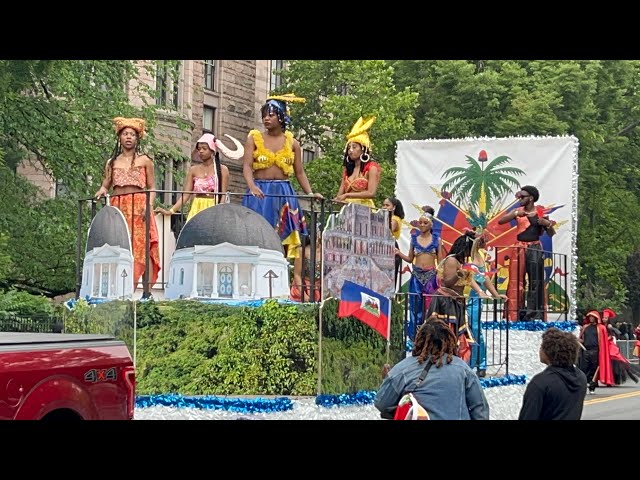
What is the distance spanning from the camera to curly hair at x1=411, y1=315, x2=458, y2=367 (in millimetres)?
7723

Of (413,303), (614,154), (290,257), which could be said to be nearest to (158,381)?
(290,257)

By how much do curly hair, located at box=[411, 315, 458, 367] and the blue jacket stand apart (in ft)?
0.12

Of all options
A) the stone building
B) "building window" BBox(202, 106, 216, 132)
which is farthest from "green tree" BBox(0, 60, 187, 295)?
"building window" BBox(202, 106, 216, 132)

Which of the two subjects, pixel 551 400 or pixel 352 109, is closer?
pixel 551 400

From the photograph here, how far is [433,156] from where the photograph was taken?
2139 cm

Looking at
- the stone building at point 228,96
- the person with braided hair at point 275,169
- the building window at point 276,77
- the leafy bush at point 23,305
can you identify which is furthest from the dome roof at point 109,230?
the building window at point 276,77

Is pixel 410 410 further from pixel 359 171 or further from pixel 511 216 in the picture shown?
pixel 511 216

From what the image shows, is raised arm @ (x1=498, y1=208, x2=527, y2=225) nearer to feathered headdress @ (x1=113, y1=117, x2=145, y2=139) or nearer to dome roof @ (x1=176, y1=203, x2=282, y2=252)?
feathered headdress @ (x1=113, y1=117, x2=145, y2=139)

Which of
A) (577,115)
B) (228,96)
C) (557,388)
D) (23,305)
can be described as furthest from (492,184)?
(228,96)

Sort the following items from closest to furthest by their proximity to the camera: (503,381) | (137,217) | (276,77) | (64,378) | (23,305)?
1. (64,378)
2. (137,217)
3. (503,381)
4. (23,305)
5. (276,77)

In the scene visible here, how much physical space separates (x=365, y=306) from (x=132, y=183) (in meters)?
2.79

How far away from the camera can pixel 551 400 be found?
7.73m
